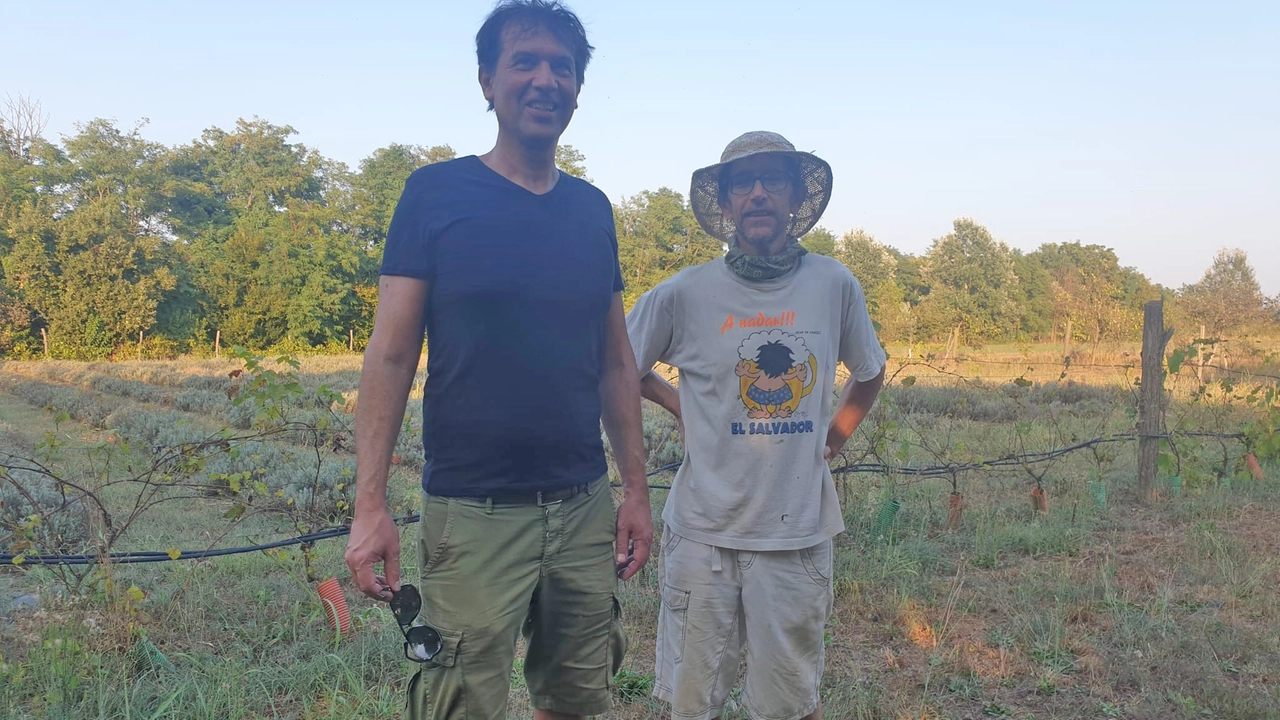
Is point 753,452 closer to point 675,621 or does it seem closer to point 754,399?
point 754,399

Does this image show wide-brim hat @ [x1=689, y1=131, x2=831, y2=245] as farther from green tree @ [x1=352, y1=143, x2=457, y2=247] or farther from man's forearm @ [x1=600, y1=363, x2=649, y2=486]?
green tree @ [x1=352, y1=143, x2=457, y2=247]

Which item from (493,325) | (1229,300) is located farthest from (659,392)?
(1229,300)

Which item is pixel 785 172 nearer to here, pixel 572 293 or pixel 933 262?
pixel 572 293

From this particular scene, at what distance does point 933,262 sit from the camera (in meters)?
49.8

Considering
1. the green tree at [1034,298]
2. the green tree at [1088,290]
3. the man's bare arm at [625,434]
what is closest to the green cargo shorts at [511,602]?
the man's bare arm at [625,434]

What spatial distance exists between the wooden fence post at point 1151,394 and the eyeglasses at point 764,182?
14.9ft

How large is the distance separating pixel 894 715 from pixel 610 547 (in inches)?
63.3

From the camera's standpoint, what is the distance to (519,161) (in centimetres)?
183

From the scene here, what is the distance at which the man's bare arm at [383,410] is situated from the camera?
64.0 inches

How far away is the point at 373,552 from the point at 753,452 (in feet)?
3.29

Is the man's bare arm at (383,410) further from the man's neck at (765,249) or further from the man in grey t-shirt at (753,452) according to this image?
the man's neck at (765,249)

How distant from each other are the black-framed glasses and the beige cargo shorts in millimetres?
708

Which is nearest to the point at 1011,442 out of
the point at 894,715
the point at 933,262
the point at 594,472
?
the point at 894,715

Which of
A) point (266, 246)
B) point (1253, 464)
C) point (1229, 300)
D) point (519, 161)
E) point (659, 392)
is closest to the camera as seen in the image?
point (519, 161)
